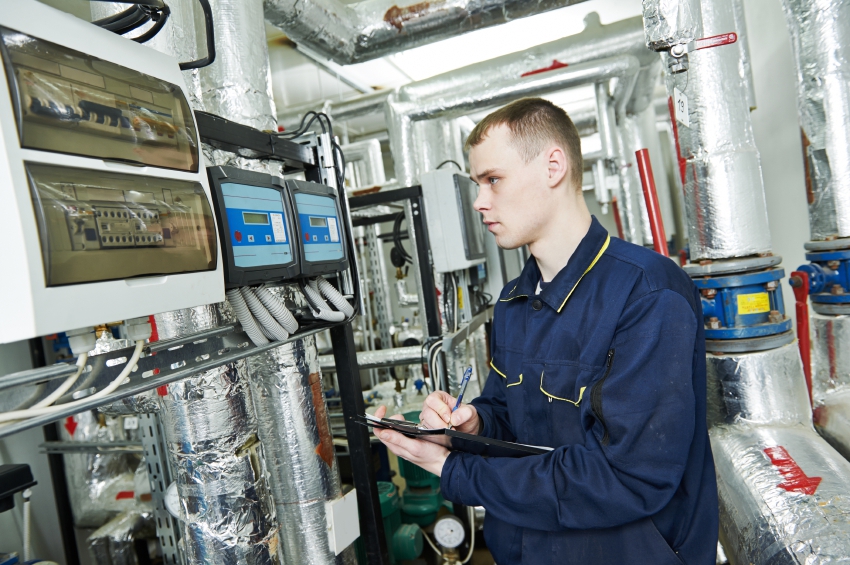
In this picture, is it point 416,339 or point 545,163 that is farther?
point 416,339

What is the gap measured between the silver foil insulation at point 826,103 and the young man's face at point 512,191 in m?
0.90

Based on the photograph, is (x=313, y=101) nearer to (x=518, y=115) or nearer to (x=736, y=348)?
(x=518, y=115)

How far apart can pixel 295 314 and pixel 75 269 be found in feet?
2.12

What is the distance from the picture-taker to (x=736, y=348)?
1286mm

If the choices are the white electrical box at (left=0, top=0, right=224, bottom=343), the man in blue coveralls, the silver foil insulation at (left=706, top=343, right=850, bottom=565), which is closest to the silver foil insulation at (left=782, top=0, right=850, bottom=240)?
the silver foil insulation at (left=706, top=343, right=850, bottom=565)

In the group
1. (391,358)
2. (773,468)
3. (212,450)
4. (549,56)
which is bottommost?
(773,468)

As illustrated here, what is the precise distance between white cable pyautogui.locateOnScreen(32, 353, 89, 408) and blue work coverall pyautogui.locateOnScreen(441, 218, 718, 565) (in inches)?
24.5

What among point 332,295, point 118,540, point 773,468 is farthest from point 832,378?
point 118,540

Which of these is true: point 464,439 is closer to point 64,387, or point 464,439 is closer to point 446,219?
point 64,387

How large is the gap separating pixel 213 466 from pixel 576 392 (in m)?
0.72

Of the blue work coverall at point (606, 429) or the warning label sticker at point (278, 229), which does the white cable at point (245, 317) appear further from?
the blue work coverall at point (606, 429)

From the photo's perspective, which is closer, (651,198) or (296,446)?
(296,446)

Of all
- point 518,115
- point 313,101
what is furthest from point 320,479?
point 313,101

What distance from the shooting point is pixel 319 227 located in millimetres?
1146
